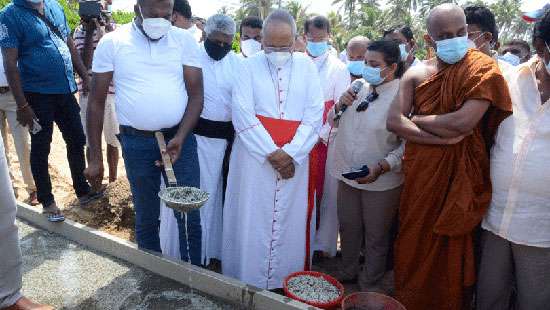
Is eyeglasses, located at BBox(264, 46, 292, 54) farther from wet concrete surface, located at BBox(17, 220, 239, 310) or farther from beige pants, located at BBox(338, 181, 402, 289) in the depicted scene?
wet concrete surface, located at BBox(17, 220, 239, 310)

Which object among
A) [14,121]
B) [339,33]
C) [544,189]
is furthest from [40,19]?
[339,33]

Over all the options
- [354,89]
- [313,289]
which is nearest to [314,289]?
[313,289]

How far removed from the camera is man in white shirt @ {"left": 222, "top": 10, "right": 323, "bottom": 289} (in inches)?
132

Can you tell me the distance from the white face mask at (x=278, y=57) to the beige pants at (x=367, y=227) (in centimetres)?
114

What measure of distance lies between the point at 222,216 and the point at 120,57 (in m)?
1.73

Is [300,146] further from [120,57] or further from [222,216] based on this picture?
[120,57]

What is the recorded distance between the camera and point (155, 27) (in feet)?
9.57

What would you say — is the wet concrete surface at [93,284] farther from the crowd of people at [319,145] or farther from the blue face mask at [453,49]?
the blue face mask at [453,49]

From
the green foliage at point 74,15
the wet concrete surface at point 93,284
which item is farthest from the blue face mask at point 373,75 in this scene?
the green foliage at point 74,15

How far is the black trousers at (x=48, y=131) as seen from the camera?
3912 millimetres

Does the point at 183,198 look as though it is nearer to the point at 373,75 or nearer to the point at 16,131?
the point at 373,75

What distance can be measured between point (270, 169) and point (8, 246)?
1.83 metres

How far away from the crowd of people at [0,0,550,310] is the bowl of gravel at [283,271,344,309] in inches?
18.4

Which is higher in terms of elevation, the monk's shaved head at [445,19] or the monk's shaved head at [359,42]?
the monk's shaved head at [445,19]
